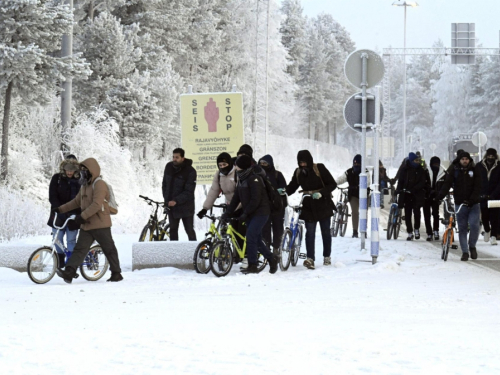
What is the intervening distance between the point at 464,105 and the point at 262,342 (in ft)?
339

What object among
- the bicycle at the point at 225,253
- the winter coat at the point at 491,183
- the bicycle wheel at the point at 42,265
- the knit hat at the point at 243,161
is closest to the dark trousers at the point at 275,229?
the bicycle at the point at 225,253

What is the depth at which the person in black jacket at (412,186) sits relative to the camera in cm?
1858

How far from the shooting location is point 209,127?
17891 mm

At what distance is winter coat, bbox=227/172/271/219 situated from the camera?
40.4ft

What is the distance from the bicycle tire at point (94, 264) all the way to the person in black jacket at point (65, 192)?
0.99 ft

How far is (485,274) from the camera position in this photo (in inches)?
501

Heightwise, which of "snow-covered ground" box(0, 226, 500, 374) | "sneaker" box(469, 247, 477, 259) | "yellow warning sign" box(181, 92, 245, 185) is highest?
"yellow warning sign" box(181, 92, 245, 185)

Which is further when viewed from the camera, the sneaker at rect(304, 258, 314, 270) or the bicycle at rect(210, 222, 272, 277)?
the sneaker at rect(304, 258, 314, 270)

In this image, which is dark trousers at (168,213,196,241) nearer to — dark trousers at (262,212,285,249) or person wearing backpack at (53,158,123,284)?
dark trousers at (262,212,285,249)

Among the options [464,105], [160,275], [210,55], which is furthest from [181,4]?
[464,105]

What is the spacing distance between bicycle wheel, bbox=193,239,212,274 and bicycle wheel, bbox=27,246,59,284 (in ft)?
6.44

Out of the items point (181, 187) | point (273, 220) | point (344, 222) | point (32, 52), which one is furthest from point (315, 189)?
point (32, 52)

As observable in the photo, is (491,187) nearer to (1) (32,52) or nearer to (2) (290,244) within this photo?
(2) (290,244)

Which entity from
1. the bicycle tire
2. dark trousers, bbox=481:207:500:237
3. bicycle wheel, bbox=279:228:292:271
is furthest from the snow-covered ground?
dark trousers, bbox=481:207:500:237
